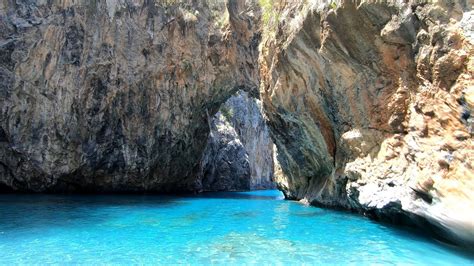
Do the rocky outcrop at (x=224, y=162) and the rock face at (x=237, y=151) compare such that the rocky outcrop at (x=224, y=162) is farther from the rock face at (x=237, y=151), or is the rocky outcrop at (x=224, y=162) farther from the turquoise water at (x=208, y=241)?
the turquoise water at (x=208, y=241)

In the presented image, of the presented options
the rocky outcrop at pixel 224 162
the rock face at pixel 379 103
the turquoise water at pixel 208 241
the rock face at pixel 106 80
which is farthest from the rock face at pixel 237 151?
the turquoise water at pixel 208 241

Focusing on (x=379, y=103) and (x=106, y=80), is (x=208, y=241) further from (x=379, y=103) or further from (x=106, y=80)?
(x=106, y=80)

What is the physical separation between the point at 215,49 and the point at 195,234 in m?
17.8

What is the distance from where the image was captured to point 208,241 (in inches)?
382

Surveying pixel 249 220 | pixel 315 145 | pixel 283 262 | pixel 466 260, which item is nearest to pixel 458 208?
pixel 466 260

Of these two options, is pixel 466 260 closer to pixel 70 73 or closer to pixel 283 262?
pixel 283 262

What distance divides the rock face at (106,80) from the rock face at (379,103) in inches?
271

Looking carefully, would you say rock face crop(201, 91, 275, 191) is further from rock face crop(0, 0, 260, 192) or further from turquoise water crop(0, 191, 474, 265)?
turquoise water crop(0, 191, 474, 265)

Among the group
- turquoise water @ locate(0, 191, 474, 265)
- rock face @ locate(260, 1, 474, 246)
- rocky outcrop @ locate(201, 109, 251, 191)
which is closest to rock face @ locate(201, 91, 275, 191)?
rocky outcrop @ locate(201, 109, 251, 191)

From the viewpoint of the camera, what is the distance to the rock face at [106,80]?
24.7 metres

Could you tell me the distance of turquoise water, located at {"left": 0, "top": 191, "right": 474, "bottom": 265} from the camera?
796 centimetres

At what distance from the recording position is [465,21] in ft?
28.1

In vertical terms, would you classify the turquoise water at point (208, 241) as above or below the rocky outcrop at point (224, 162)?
below

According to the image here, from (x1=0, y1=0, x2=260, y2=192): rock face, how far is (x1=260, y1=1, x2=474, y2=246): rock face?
271 inches
